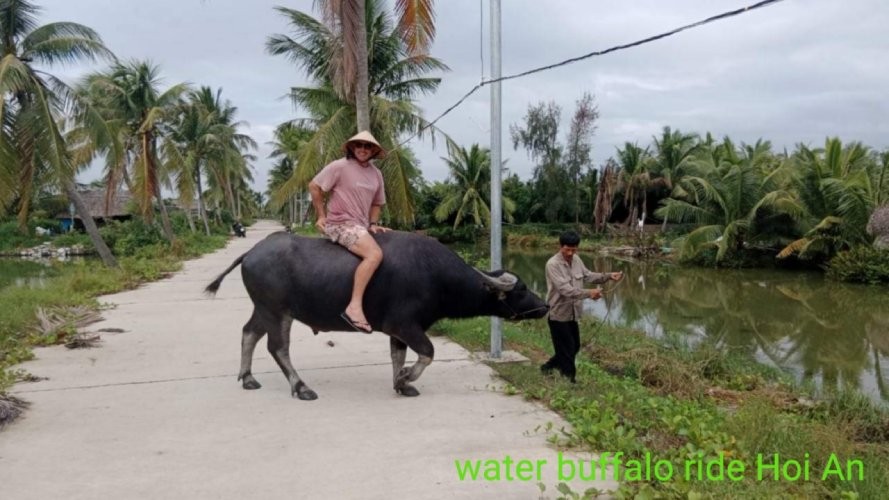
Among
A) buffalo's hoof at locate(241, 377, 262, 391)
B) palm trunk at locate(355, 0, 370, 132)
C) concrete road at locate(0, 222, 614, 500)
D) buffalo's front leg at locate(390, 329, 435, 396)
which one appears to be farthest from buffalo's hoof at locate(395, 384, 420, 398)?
A: palm trunk at locate(355, 0, 370, 132)

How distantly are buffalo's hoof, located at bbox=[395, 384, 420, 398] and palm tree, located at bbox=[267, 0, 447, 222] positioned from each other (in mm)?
8015

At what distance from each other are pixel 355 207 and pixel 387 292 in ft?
2.28

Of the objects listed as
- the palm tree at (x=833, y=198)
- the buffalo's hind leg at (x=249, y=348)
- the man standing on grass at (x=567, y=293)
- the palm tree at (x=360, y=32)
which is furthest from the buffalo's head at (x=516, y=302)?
the palm tree at (x=833, y=198)

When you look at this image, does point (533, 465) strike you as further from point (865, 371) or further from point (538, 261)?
point (538, 261)

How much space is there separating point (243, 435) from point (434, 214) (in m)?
31.4

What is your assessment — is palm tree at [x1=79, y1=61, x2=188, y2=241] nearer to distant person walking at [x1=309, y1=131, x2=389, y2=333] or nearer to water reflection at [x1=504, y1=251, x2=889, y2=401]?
water reflection at [x1=504, y1=251, x2=889, y2=401]

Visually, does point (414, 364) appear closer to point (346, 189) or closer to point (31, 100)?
point (346, 189)

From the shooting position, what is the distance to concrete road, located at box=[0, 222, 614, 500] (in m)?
3.30

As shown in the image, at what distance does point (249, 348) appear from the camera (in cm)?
520

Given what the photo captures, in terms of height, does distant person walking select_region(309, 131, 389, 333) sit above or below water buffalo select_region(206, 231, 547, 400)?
above

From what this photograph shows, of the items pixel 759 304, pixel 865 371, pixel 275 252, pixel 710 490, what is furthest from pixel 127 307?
pixel 759 304

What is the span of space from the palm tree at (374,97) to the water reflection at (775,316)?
4.99 m

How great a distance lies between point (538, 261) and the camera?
26.3 m

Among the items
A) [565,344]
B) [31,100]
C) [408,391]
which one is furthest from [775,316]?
[31,100]
